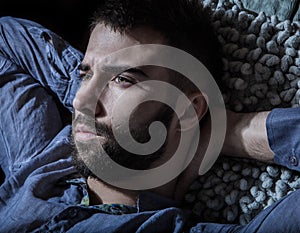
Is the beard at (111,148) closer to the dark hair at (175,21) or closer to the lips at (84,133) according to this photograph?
the lips at (84,133)

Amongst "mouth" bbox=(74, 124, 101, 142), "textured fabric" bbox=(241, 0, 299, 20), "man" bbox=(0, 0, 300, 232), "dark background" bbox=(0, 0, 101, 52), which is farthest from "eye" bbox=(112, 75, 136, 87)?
"dark background" bbox=(0, 0, 101, 52)

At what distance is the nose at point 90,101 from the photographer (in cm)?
93

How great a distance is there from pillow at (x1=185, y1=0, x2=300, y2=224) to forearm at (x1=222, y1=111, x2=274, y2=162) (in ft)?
0.08

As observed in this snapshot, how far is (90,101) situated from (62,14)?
0.61 meters

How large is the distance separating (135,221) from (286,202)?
0.31 meters

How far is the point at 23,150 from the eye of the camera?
3.81ft

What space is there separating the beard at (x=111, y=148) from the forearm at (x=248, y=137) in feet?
0.43

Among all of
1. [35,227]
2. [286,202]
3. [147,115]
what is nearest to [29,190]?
[35,227]

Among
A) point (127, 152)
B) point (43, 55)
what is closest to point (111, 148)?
point (127, 152)

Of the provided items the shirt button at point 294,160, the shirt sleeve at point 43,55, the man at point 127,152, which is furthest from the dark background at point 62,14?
the shirt button at point 294,160

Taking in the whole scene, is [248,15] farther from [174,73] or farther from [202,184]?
[202,184]

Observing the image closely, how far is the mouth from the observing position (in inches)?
37.6

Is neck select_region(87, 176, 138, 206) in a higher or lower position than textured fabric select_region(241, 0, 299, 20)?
lower

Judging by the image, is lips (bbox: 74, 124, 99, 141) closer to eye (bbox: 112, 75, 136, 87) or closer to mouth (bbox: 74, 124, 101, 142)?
mouth (bbox: 74, 124, 101, 142)
